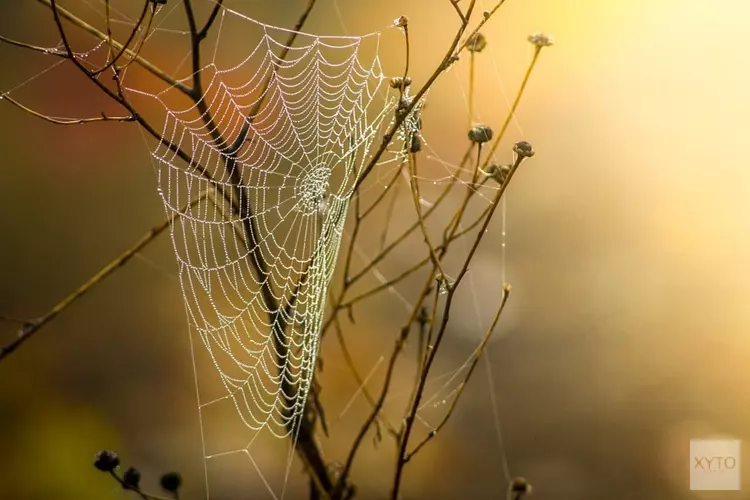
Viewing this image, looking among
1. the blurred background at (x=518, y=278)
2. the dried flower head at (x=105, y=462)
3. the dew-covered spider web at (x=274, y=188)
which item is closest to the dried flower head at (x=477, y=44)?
the dew-covered spider web at (x=274, y=188)

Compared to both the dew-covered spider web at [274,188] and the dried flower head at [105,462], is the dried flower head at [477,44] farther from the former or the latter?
the dried flower head at [105,462]

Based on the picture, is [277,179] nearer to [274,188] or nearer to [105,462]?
[274,188]

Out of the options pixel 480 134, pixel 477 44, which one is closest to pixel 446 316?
pixel 480 134

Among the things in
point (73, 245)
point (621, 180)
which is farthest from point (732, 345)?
point (73, 245)

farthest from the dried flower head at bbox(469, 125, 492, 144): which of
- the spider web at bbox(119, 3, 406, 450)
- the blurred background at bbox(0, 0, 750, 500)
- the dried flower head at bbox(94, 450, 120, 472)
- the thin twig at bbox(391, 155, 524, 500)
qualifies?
the dried flower head at bbox(94, 450, 120, 472)

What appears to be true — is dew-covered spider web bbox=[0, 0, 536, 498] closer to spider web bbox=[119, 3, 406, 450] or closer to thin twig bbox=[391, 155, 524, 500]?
spider web bbox=[119, 3, 406, 450]

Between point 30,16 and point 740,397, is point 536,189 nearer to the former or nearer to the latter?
point 740,397
